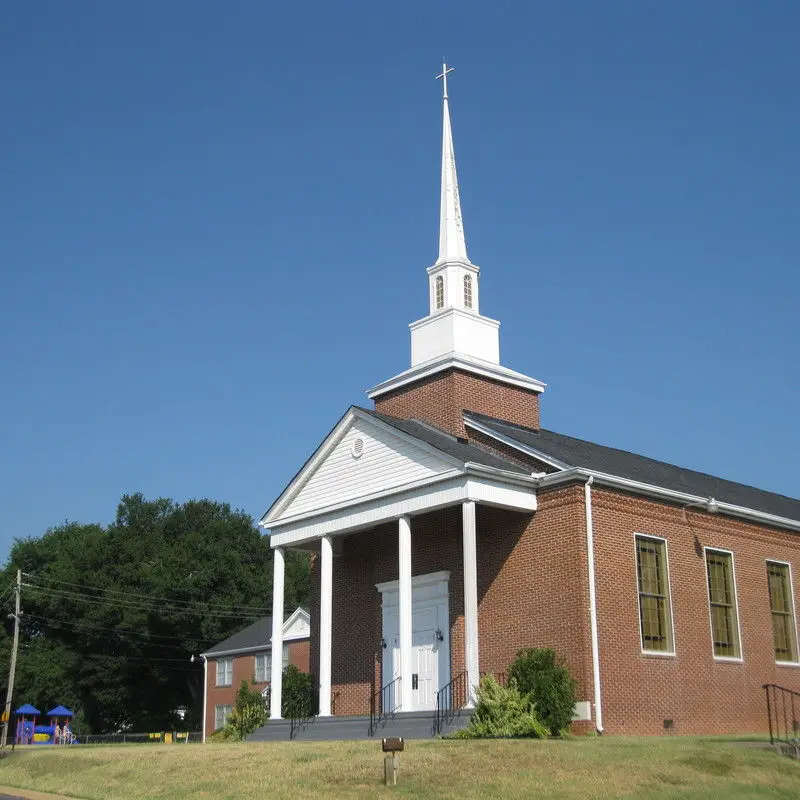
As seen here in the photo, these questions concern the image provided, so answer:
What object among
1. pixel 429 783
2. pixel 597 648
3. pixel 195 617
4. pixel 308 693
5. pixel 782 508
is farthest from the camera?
pixel 195 617

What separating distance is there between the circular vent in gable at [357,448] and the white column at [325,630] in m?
2.37

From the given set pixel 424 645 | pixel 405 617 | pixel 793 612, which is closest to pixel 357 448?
pixel 405 617

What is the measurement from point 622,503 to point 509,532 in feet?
9.27

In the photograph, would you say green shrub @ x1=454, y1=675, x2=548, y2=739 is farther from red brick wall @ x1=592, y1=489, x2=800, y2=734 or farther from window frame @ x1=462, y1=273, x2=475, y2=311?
window frame @ x1=462, y1=273, x2=475, y2=311

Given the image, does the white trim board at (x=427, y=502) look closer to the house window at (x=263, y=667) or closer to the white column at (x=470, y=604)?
the white column at (x=470, y=604)

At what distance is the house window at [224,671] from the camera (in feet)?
188

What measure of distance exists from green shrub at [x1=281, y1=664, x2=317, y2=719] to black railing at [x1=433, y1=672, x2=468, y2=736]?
5.12 meters

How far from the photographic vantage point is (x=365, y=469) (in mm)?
26906

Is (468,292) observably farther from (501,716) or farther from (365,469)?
(501,716)

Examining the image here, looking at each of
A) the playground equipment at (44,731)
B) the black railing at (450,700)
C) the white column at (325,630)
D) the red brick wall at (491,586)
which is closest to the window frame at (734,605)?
the red brick wall at (491,586)

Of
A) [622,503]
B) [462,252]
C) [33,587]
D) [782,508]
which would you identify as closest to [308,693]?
[622,503]

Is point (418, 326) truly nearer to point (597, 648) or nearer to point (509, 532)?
point (509, 532)

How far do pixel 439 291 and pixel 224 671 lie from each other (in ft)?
114

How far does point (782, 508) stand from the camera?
110ft
